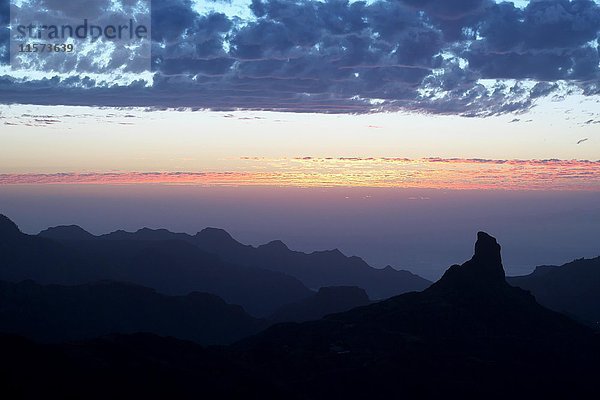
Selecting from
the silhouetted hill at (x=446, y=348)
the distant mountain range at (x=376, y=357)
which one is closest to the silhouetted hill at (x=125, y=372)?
the distant mountain range at (x=376, y=357)

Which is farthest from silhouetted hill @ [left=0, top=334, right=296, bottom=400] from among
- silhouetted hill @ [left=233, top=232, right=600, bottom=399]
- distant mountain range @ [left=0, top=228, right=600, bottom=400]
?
silhouetted hill @ [left=233, top=232, right=600, bottom=399]

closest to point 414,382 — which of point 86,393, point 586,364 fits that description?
point 586,364

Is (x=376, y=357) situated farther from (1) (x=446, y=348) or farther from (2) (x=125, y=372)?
(2) (x=125, y=372)

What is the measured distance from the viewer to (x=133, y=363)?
3974 inches

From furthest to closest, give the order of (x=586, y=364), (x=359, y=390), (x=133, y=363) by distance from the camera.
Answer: (x=586, y=364) < (x=359, y=390) < (x=133, y=363)

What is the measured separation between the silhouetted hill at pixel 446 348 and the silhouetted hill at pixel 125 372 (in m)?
10.9

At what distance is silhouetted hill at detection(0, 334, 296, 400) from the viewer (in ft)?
281

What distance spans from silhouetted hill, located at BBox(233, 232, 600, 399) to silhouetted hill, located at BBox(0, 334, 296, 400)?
10920 millimetres

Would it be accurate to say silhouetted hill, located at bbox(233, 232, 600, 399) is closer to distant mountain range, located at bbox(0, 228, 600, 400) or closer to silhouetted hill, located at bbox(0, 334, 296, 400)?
distant mountain range, located at bbox(0, 228, 600, 400)

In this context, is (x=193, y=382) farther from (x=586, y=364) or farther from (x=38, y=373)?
(x=586, y=364)

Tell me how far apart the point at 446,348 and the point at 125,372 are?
6586 centimetres

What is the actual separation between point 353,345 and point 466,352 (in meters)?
22.4

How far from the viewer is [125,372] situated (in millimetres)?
96875

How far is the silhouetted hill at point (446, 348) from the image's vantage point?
384 ft
